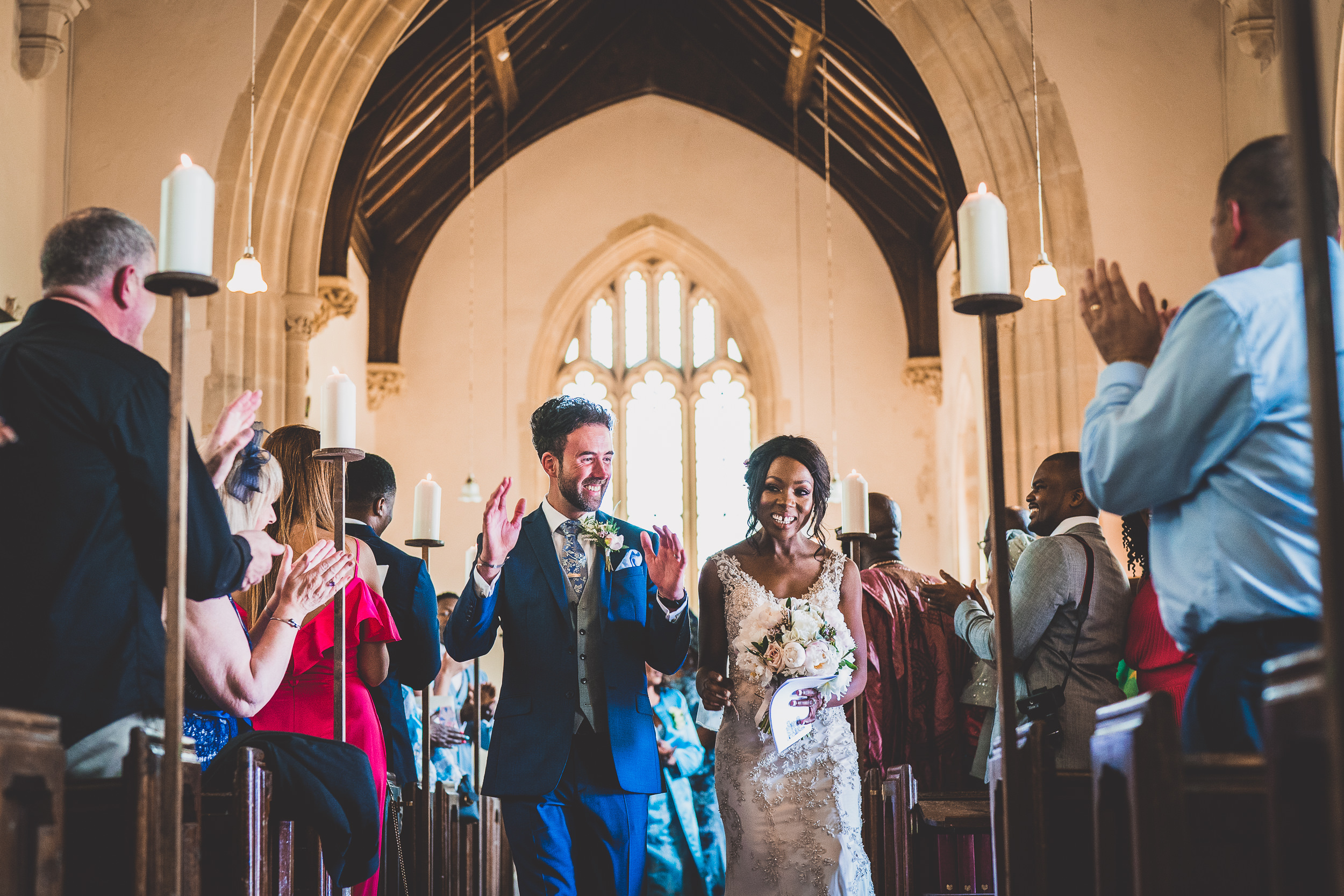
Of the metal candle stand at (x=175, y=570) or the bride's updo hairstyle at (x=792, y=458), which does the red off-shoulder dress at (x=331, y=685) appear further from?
the metal candle stand at (x=175, y=570)

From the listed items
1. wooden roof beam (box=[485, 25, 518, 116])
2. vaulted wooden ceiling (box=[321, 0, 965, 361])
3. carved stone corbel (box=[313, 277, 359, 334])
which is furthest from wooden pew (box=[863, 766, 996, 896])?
wooden roof beam (box=[485, 25, 518, 116])

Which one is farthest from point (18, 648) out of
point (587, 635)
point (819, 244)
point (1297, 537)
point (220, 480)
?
point (819, 244)

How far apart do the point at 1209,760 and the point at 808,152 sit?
13276mm

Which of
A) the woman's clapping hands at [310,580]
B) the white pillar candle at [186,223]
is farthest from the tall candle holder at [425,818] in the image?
the white pillar candle at [186,223]

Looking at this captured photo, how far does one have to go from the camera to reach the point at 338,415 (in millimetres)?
3158

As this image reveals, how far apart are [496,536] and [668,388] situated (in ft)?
38.1

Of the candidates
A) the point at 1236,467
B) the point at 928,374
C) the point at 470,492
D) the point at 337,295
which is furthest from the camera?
the point at 928,374

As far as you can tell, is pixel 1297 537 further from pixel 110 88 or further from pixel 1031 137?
pixel 110 88

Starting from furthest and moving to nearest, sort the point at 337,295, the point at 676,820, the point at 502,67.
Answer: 1. the point at 502,67
2. the point at 337,295
3. the point at 676,820

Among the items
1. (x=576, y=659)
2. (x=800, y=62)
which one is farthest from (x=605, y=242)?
Answer: (x=576, y=659)

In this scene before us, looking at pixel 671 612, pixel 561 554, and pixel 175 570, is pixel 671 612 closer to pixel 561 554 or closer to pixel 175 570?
pixel 561 554

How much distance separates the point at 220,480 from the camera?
2371 mm

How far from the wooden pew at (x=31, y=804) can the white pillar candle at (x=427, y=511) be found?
2673mm

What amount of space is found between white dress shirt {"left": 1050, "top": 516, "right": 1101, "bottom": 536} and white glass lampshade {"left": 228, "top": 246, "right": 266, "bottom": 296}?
4.84 meters
